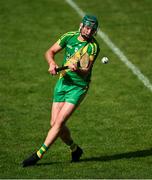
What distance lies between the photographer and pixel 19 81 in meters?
18.1

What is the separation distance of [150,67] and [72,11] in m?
5.21

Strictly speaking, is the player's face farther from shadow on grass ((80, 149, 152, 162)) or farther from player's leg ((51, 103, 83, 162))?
shadow on grass ((80, 149, 152, 162))

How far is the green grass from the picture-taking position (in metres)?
13.1

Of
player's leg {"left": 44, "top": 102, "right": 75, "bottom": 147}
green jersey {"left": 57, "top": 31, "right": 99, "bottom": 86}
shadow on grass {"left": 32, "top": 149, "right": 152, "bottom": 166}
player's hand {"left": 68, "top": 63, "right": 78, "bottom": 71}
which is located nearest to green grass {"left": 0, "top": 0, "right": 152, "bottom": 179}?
shadow on grass {"left": 32, "top": 149, "right": 152, "bottom": 166}

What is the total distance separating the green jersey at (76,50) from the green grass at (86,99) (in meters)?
1.53

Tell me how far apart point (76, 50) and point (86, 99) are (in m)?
4.38

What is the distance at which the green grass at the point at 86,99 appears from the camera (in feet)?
43.1

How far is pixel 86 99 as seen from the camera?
17.1 m

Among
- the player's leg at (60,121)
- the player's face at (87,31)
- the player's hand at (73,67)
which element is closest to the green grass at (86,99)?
the player's leg at (60,121)

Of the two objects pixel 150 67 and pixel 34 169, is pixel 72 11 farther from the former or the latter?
pixel 34 169

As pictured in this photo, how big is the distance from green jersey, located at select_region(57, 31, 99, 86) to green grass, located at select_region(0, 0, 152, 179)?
1526 millimetres

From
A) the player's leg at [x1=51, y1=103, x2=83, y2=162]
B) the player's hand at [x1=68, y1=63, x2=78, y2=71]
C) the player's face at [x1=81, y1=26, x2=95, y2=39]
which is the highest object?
the player's face at [x1=81, y1=26, x2=95, y2=39]

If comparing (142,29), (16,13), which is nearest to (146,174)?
(142,29)

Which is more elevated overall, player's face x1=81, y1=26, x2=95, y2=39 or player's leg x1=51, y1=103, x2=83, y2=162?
player's face x1=81, y1=26, x2=95, y2=39
